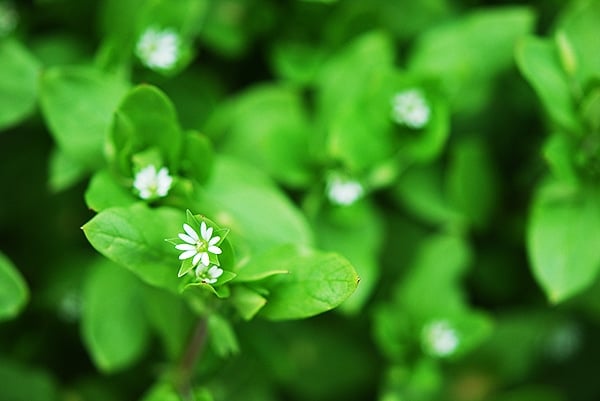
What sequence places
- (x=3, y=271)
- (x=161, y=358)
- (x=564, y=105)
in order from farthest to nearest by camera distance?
(x=161, y=358) → (x=564, y=105) → (x=3, y=271)

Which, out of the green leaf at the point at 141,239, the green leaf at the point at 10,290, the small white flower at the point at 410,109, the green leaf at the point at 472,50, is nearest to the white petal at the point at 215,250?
the green leaf at the point at 141,239

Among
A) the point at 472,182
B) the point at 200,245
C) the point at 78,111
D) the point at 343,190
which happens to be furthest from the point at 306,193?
the point at 200,245

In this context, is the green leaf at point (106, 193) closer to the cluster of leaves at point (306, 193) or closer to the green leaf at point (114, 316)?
the cluster of leaves at point (306, 193)

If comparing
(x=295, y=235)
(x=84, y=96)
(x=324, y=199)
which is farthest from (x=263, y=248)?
(x=84, y=96)

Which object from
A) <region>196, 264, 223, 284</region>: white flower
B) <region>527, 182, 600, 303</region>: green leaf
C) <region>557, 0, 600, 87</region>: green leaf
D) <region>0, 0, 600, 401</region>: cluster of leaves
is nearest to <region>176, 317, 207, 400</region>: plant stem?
<region>0, 0, 600, 401</region>: cluster of leaves

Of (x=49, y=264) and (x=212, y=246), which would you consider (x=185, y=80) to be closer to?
(x=49, y=264)

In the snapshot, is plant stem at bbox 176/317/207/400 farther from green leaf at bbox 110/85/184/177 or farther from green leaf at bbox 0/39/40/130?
green leaf at bbox 0/39/40/130

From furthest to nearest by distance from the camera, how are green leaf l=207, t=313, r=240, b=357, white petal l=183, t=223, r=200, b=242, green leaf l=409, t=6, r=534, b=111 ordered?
green leaf l=409, t=6, r=534, b=111
green leaf l=207, t=313, r=240, b=357
white petal l=183, t=223, r=200, b=242
